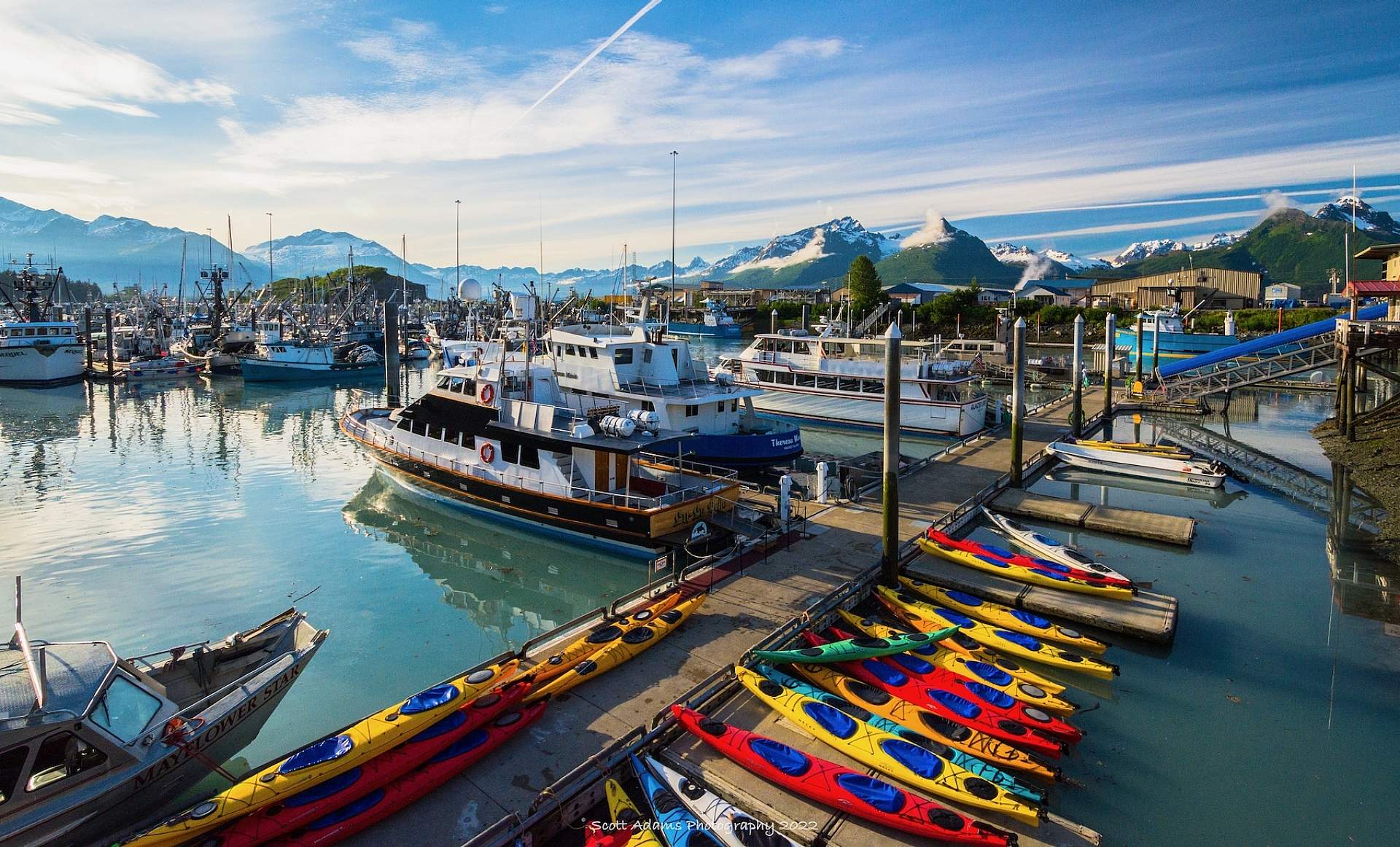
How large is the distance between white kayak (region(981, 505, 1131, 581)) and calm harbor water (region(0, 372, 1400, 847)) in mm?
887

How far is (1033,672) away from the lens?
12250 millimetres

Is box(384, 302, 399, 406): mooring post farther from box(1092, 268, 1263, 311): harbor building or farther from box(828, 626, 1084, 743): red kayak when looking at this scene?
box(1092, 268, 1263, 311): harbor building

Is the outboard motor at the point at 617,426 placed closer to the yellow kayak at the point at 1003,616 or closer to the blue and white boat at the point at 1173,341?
the yellow kayak at the point at 1003,616

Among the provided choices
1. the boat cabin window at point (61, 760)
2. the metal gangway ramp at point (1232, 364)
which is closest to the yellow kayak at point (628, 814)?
the boat cabin window at point (61, 760)

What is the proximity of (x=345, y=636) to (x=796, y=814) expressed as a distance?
35.0 ft

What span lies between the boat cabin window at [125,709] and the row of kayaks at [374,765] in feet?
4.19

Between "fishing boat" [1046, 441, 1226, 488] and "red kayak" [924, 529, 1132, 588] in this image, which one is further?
"fishing boat" [1046, 441, 1226, 488]

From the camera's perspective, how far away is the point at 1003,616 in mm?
13117

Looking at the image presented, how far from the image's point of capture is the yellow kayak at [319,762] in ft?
23.4

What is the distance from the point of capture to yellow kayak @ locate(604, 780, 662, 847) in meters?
7.45

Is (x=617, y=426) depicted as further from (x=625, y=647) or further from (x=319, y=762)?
→ (x=319, y=762)

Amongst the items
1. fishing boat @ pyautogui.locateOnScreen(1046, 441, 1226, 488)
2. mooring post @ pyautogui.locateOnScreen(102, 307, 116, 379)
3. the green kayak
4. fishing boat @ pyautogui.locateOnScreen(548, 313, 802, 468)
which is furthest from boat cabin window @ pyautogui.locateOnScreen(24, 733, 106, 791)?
mooring post @ pyautogui.locateOnScreen(102, 307, 116, 379)

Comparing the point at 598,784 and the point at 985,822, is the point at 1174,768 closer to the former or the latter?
the point at 985,822

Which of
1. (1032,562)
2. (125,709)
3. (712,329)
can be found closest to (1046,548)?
(1032,562)
